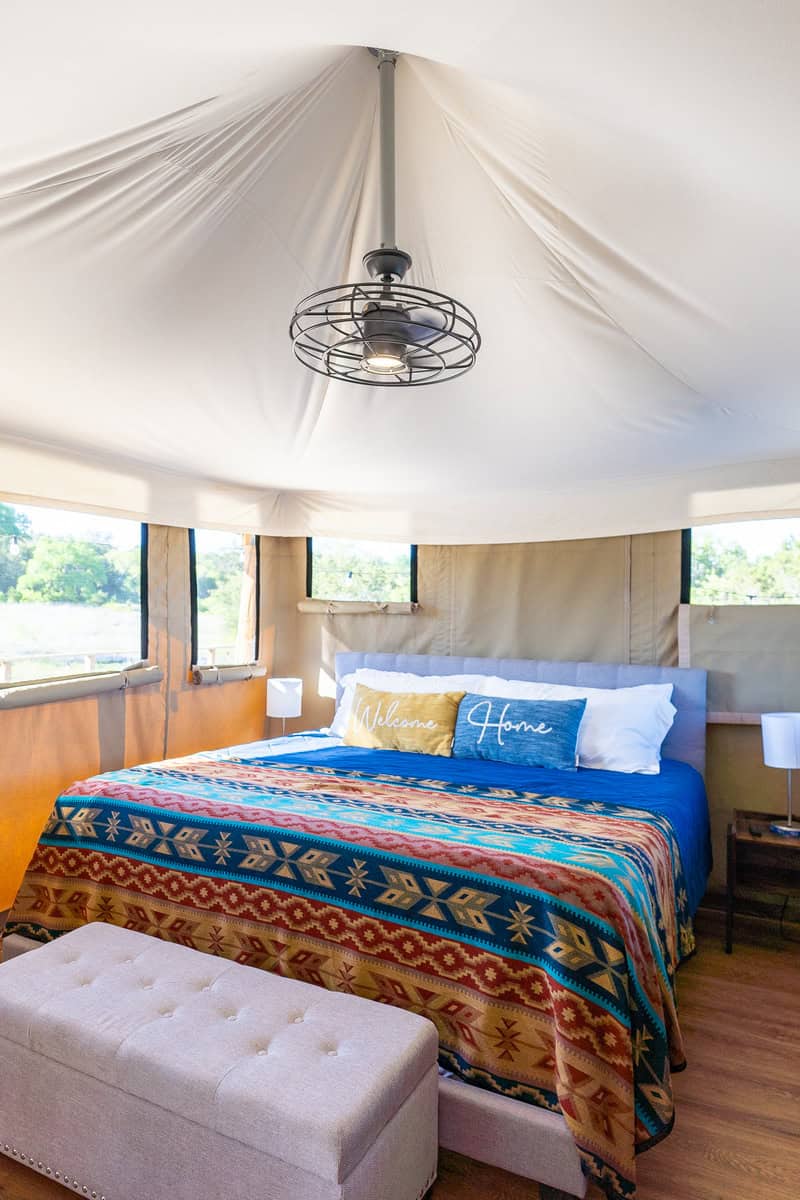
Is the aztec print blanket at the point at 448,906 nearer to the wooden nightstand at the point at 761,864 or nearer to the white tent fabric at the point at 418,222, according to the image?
the wooden nightstand at the point at 761,864

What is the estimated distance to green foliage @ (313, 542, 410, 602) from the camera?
4.82 metres

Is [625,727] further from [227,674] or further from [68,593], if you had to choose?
[68,593]

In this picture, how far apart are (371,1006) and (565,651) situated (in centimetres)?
268

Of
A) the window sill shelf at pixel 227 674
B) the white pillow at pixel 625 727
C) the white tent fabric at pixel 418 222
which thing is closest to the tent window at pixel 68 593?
the white tent fabric at pixel 418 222

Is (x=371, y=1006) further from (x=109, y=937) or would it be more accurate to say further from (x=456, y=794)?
(x=456, y=794)

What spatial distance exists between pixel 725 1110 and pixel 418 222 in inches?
105

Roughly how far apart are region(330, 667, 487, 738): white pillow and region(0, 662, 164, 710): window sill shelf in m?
1.06

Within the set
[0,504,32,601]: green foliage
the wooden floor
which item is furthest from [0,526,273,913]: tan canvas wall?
the wooden floor

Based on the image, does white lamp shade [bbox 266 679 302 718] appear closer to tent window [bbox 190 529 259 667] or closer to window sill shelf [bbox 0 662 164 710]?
tent window [bbox 190 529 259 667]

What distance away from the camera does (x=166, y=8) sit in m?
1.14

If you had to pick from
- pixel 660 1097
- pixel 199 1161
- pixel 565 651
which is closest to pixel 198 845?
pixel 199 1161

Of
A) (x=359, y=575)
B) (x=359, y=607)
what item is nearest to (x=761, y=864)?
(x=359, y=607)

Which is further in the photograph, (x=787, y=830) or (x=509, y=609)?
(x=509, y=609)

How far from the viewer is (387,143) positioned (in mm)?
1646
